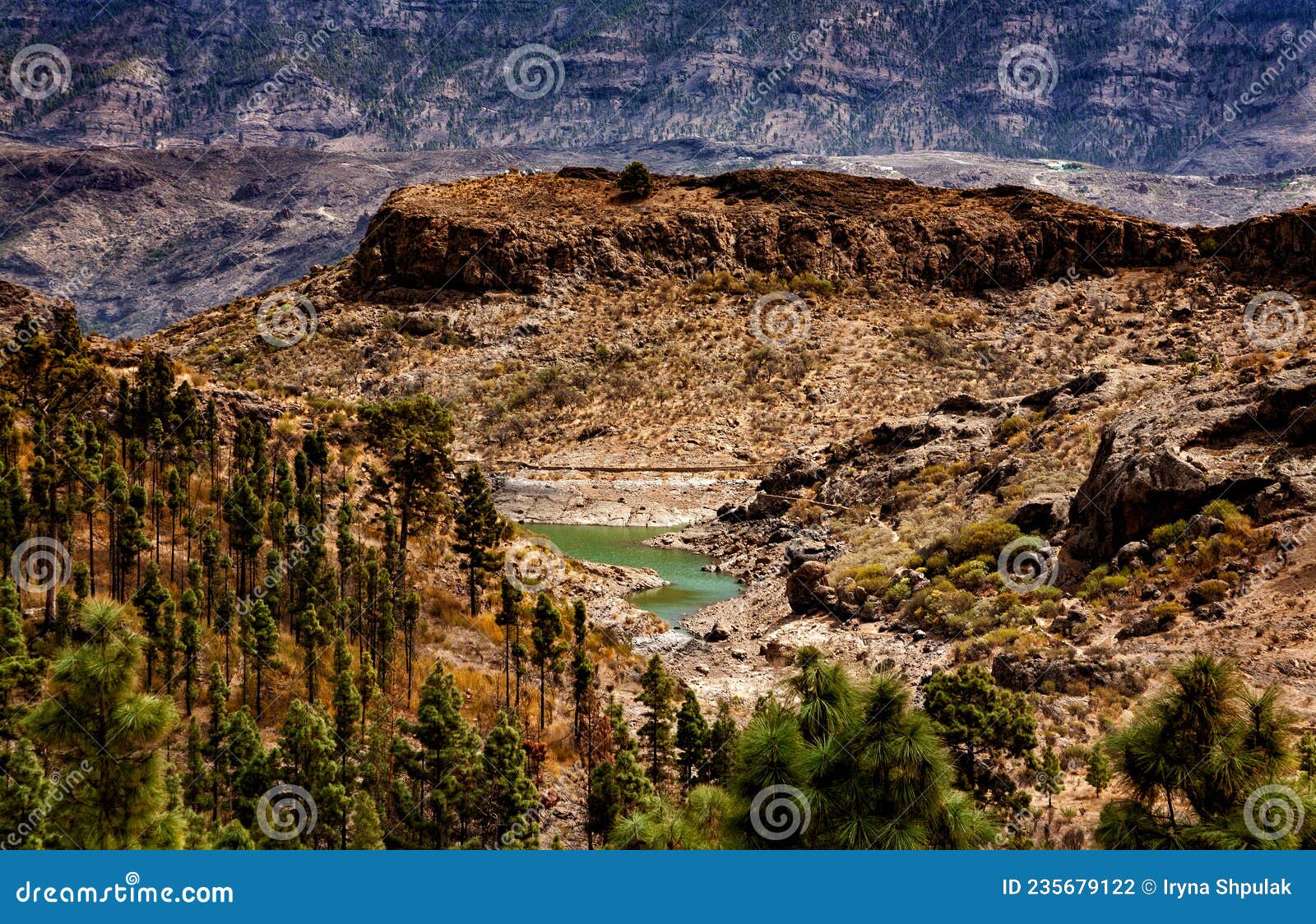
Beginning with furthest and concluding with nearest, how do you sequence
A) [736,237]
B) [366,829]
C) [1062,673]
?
[736,237], [1062,673], [366,829]

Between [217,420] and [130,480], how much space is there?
15.3 ft

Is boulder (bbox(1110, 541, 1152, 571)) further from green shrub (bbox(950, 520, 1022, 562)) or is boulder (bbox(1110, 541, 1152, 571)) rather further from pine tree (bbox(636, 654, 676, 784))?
pine tree (bbox(636, 654, 676, 784))

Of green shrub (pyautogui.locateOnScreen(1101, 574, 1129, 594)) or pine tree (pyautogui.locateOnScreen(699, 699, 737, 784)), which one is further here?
green shrub (pyautogui.locateOnScreen(1101, 574, 1129, 594))
